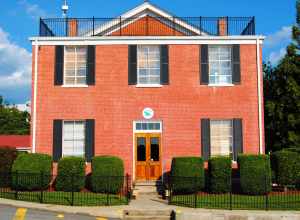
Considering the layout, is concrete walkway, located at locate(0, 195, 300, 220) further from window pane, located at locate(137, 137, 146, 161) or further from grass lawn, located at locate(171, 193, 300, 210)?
window pane, located at locate(137, 137, 146, 161)

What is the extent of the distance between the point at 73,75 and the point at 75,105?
1.51 metres

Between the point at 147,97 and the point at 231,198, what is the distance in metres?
7.45

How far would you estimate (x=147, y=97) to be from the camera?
2316 centimetres

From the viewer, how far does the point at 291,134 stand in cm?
2789

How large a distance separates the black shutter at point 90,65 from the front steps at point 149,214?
8319 millimetres

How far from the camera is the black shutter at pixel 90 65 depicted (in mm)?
23156

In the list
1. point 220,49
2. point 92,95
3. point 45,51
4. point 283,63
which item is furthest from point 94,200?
point 283,63

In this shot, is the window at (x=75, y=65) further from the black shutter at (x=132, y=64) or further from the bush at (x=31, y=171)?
the bush at (x=31, y=171)

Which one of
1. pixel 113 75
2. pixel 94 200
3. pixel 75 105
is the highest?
pixel 113 75

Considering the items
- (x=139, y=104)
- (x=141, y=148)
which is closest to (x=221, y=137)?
(x=141, y=148)

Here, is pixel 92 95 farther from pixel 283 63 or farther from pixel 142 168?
pixel 283 63

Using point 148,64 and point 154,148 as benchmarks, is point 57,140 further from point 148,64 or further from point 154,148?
point 148,64

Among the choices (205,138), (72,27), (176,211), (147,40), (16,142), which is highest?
(72,27)

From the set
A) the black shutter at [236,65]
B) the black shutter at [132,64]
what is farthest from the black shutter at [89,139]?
the black shutter at [236,65]
